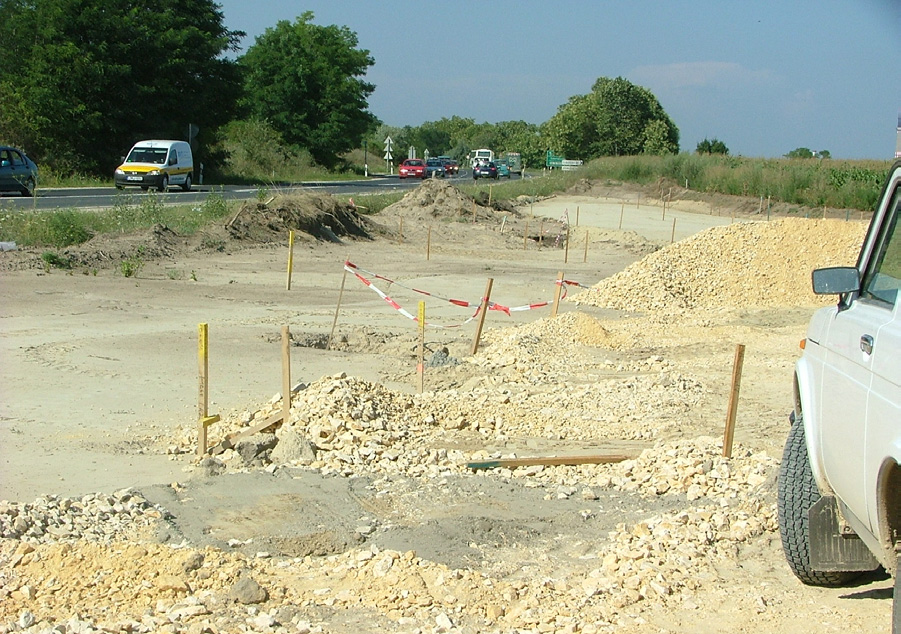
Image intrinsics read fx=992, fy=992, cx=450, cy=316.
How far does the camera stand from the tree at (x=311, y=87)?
74812mm

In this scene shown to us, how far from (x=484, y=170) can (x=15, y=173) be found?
159 feet

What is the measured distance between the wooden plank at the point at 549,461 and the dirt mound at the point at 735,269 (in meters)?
11.7

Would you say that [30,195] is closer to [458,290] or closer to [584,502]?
[458,290]

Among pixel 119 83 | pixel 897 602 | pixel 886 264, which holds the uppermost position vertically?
pixel 119 83

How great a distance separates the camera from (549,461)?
8086 mm

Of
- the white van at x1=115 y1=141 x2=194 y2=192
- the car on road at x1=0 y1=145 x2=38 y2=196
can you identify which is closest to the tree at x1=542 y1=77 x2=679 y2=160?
the white van at x1=115 y1=141 x2=194 y2=192

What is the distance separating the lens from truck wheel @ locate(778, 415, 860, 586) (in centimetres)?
512

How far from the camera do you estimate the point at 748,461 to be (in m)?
7.42

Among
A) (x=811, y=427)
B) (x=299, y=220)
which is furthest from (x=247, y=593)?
(x=299, y=220)

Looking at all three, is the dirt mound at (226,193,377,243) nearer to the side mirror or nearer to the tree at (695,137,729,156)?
the side mirror

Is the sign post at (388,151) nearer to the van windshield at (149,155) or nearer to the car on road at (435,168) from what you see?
the car on road at (435,168)

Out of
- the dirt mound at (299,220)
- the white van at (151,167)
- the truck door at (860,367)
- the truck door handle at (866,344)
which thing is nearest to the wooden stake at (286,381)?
the truck door at (860,367)

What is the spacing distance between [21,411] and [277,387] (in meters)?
2.87

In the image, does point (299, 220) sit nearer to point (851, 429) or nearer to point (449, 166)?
point (851, 429)
